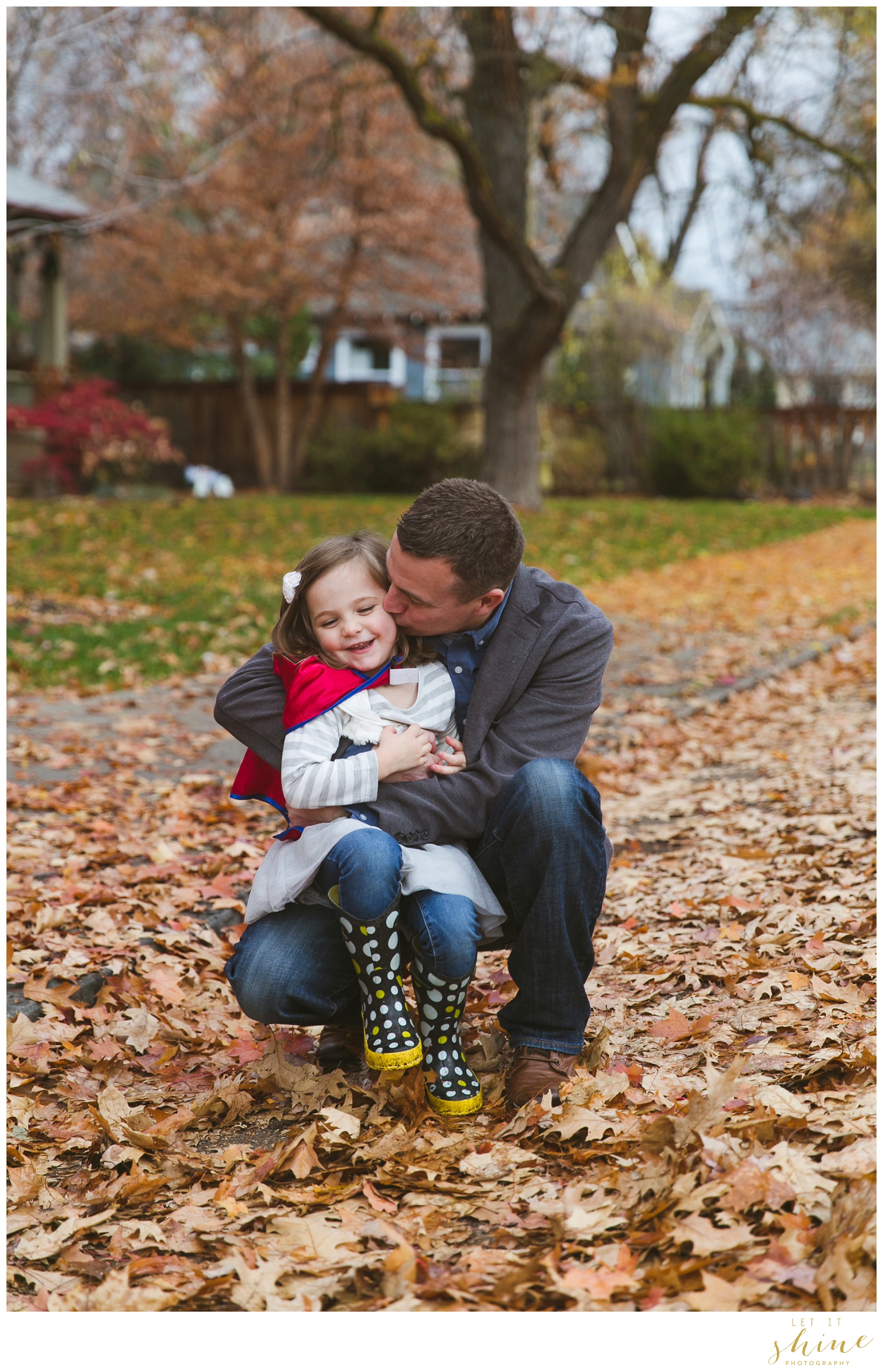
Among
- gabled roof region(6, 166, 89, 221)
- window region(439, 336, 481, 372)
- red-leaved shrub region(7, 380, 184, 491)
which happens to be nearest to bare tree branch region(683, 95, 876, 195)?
gabled roof region(6, 166, 89, 221)

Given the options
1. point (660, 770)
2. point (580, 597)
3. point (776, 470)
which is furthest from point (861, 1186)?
point (776, 470)

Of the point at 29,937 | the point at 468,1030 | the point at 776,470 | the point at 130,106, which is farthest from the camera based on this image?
the point at 776,470

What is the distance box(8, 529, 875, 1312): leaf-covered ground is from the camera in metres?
2.14

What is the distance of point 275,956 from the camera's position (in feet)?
8.98

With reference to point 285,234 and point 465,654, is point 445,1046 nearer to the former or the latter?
point 465,654

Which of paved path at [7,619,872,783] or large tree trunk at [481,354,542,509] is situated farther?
large tree trunk at [481,354,542,509]

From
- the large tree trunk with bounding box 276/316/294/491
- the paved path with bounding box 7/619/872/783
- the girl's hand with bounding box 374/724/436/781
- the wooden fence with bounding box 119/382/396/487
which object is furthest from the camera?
the wooden fence with bounding box 119/382/396/487

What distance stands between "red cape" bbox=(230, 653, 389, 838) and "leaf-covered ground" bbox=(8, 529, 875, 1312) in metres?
0.66

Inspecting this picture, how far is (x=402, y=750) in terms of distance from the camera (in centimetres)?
266

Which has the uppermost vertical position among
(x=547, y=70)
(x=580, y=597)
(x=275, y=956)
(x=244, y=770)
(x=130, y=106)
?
(x=130, y=106)

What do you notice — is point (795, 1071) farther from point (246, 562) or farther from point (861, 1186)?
point (246, 562)

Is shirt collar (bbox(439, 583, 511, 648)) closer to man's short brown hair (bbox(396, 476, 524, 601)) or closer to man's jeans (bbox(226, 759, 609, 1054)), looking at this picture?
man's short brown hair (bbox(396, 476, 524, 601))

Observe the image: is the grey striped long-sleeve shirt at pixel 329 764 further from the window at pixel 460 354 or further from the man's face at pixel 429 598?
the window at pixel 460 354

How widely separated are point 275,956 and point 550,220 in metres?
25.3
